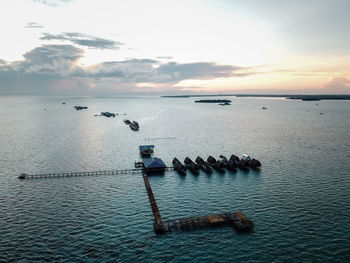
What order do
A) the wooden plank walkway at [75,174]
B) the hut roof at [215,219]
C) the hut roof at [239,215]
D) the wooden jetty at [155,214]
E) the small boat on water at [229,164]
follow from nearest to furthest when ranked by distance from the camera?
1. the wooden jetty at [155,214]
2. the hut roof at [215,219]
3. the hut roof at [239,215]
4. the wooden plank walkway at [75,174]
5. the small boat on water at [229,164]

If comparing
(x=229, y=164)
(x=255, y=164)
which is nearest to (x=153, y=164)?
(x=229, y=164)

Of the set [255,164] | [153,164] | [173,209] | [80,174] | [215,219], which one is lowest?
[173,209]

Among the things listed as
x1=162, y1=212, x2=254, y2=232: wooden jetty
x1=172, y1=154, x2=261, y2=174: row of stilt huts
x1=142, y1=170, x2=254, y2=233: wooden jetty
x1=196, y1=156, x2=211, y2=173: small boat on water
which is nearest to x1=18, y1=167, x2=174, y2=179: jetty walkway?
x1=172, y1=154, x2=261, y2=174: row of stilt huts

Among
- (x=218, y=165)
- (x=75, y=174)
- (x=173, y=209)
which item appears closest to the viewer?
(x=173, y=209)

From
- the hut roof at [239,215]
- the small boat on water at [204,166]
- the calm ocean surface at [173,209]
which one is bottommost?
the calm ocean surface at [173,209]

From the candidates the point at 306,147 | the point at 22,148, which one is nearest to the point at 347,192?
the point at 306,147

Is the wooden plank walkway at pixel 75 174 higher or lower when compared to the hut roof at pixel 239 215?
lower

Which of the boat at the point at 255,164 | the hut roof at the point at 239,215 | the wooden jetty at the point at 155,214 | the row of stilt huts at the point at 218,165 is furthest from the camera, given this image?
the boat at the point at 255,164

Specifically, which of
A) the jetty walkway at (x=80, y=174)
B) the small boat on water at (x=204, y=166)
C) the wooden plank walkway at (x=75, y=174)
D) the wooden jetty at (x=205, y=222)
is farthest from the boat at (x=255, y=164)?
the wooden plank walkway at (x=75, y=174)

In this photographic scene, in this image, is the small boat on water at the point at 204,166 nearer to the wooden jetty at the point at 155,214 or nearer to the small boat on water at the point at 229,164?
the small boat on water at the point at 229,164

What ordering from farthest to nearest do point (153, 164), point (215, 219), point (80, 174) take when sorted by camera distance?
point (153, 164) → point (80, 174) → point (215, 219)

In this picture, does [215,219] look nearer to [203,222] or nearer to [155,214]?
[203,222]

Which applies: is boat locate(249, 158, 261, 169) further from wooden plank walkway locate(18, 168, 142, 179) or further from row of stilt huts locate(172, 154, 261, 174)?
wooden plank walkway locate(18, 168, 142, 179)

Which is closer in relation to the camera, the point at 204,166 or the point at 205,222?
the point at 205,222
